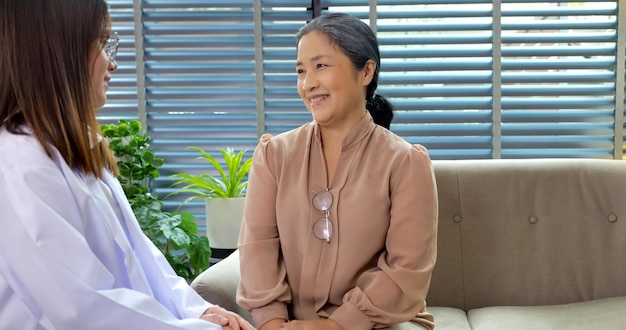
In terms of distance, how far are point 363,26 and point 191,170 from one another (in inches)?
71.8

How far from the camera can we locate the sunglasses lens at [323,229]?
7.18 ft

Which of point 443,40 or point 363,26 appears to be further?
point 443,40

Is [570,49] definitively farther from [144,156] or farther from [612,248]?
[144,156]

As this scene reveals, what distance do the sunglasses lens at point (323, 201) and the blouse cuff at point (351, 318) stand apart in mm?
294

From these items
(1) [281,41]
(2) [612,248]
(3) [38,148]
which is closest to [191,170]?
(1) [281,41]

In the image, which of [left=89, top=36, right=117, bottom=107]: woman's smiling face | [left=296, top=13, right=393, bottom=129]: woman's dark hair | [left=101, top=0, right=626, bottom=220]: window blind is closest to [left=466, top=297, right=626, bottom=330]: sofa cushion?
[left=296, top=13, right=393, bottom=129]: woman's dark hair

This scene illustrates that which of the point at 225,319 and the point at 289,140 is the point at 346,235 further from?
the point at 225,319

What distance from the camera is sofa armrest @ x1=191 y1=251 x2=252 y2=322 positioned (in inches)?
88.4

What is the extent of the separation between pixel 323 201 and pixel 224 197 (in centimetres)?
140

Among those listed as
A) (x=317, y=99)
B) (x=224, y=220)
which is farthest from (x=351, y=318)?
(x=224, y=220)

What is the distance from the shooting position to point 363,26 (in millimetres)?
2311

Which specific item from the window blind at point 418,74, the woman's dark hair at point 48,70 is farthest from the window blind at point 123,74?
the woman's dark hair at point 48,70

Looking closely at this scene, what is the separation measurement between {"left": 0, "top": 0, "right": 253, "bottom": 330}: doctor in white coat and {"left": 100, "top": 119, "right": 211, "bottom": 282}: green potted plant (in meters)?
1.72

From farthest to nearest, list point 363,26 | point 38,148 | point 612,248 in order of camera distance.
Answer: point 612,248 → point 363,26 → point 38,148
